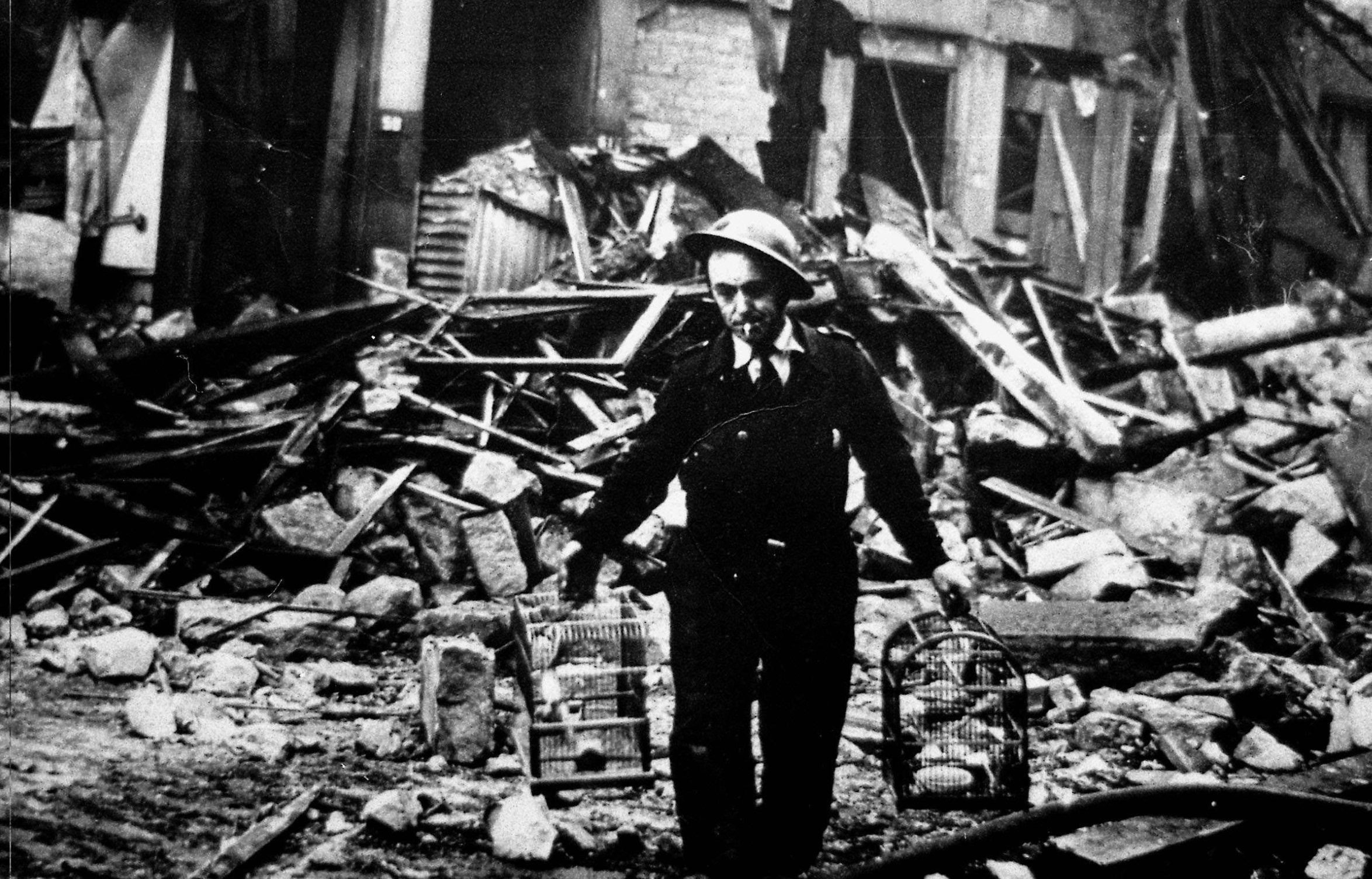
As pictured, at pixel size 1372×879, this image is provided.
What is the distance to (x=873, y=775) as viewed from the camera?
3.60 metres

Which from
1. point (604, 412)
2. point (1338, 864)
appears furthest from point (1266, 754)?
point (604, 412)

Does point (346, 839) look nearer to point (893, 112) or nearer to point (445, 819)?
point (445, 819)

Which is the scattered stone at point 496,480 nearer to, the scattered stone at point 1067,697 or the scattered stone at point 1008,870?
the scattered stone at point 1067,697

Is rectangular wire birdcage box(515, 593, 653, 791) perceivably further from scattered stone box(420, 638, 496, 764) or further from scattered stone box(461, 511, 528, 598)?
scattered stone box(461, 511, 528, 598)

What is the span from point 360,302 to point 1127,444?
16.7ft

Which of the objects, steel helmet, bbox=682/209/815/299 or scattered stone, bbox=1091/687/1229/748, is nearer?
steel helmet, bbox=682/209/815/299

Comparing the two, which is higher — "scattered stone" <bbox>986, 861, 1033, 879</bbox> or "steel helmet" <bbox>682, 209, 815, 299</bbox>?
"steel helmet" <bbox>682, 209, 815, 299</bbox>

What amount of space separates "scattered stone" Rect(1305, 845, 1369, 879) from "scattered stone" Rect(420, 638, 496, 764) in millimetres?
2955

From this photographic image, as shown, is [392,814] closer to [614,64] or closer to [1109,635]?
[1109,635]

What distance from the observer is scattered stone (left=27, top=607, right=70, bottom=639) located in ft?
14.2

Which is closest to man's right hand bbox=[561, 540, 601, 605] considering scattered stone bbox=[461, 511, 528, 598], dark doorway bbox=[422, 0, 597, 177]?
scattered stone bbox=[461, 511, 528, 598]

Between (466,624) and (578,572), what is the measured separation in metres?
1.32

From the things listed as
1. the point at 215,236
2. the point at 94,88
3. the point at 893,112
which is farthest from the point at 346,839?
the point at 893,112

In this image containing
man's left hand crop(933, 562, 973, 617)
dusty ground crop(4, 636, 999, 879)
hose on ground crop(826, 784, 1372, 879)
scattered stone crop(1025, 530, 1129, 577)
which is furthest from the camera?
scattered stone crop(1025, 530, 1129, 577)
